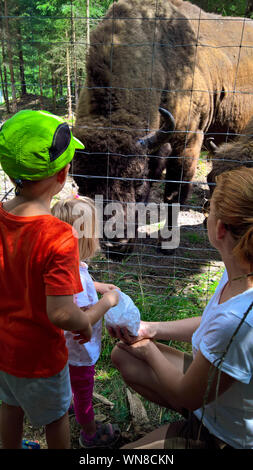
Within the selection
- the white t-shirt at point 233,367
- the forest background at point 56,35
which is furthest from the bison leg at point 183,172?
the forest background at point 56,35

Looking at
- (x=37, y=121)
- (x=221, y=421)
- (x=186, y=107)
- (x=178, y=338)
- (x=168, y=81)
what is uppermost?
(x=37, y=121)

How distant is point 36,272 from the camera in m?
1.57

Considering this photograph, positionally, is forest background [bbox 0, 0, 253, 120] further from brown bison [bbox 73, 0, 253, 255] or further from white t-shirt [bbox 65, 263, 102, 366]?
white t-shirt [bbox 65, 263, 102, 366]

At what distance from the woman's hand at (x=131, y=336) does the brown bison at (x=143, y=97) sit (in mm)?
1867

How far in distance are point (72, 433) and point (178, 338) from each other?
1.01 m

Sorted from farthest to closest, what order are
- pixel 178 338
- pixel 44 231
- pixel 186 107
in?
pixel 186 107, pixel 178 338, pixel 44 231

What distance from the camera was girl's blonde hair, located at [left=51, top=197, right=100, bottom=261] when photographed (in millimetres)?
1995

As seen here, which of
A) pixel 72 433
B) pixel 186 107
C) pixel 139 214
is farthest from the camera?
pixel 186 107

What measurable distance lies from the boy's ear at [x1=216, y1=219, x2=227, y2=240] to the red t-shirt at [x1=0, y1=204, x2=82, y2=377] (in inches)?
24.1

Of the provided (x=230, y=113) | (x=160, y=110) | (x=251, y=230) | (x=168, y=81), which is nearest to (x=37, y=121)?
(x=251, y=230)

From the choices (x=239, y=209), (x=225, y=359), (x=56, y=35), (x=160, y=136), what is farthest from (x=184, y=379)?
(x=56, y=35)

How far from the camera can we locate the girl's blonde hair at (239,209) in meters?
1.44

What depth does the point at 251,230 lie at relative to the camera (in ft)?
4.58
